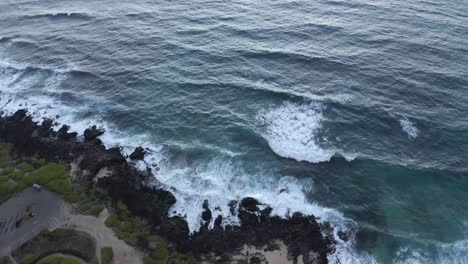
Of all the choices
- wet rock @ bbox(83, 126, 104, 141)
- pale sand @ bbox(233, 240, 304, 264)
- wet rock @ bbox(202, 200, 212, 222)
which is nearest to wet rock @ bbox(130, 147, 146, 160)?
wet rock @ bbox(83, 126, 104, 141)

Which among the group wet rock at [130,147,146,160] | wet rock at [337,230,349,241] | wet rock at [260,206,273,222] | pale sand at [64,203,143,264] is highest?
wet rock at [337,230,349,241]

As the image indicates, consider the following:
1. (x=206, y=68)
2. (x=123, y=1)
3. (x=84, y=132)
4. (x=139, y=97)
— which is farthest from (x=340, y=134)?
(x=123, y=1)

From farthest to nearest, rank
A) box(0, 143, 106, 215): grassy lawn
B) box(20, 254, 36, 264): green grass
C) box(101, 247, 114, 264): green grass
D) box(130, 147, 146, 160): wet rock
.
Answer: box(130, 147, 146, 160): wet rock, box(0, 143, 106, 215): grassy lawn, box(101, 247, 114, 264): green grass, box(20, 254, 36, 264): green grass

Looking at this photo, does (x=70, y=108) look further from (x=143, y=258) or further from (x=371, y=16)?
(x=371, y=16)

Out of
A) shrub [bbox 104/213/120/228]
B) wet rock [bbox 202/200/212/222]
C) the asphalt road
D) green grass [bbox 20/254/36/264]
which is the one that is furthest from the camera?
wet rock [bbox 202/200/212/222]

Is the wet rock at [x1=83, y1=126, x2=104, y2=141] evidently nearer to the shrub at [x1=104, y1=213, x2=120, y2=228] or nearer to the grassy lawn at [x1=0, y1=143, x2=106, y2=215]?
the grassy lawn at [x1=0, y1=143, x2=106, y2=215]

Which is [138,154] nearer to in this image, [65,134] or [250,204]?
[65,134]
